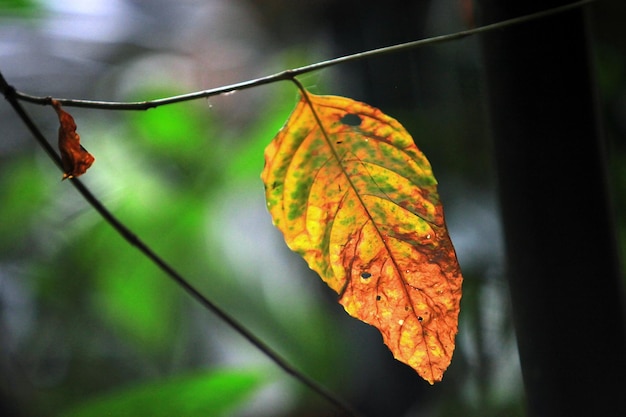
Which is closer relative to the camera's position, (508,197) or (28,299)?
(508,197)

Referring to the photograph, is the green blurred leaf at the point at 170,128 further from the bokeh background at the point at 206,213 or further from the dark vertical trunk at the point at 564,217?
the dark vertical trunk at the point at 564,217

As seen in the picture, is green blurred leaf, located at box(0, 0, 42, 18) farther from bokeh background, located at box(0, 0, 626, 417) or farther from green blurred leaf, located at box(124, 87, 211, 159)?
green blurred leaf, located at box(124, 87, 211, 159)

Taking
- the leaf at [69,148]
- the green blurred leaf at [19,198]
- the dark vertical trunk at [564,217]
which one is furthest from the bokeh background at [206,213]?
the leaf at [69,148]

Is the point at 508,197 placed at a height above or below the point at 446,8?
below

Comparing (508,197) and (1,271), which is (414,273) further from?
(1,271)

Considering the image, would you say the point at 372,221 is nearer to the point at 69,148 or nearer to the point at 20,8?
the point at 69,148

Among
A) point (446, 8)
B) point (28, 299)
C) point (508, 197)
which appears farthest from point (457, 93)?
point (28, 299)

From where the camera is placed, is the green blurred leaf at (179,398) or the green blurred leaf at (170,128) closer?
the green blurred leaf at (179,398)
